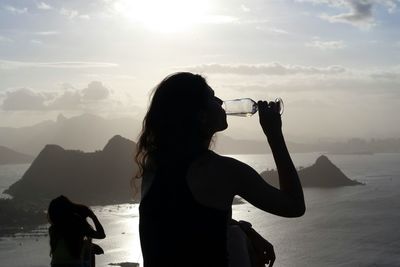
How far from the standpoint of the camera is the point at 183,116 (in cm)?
247

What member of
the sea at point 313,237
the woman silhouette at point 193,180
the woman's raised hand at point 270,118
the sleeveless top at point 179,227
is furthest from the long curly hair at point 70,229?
the sea at point 313,237

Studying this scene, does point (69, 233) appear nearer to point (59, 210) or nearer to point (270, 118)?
point (59, 210)

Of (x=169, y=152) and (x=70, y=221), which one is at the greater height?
(x=169, y=152)

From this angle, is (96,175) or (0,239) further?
(96,175)

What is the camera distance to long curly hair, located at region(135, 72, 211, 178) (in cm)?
243

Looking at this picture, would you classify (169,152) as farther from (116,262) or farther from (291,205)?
(116,262)

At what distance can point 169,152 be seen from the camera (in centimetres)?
245

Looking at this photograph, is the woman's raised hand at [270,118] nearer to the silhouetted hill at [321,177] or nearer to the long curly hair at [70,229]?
the long curly hair at [70,229]

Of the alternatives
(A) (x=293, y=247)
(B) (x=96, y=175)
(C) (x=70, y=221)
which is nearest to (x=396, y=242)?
(A) (x=293, y=247)

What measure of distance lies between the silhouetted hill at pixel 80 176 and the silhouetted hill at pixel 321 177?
5304 cm

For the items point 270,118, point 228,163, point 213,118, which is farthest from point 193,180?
point 270,118

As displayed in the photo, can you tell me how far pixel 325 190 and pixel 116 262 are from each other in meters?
109

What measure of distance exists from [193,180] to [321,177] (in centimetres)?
18822

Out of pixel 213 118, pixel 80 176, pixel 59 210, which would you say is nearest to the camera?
pixel 213 118
